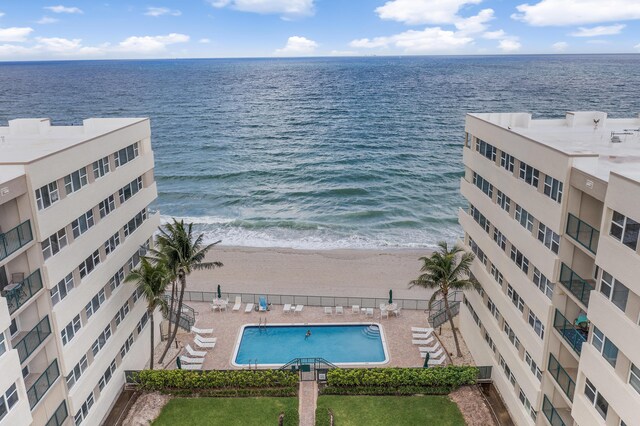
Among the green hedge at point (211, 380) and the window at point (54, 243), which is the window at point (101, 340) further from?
the window at point (54, 243)

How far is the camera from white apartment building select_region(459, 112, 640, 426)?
16.5 metres

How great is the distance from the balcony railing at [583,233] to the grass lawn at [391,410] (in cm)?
1260

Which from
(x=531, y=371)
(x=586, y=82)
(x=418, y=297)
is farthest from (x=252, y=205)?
(x=586, y=82)

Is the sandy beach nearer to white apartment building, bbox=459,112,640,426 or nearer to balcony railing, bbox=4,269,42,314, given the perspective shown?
white apartment building, bbox=459,112,640,426

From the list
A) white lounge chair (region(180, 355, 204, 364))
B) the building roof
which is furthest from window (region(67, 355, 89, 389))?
the building roof

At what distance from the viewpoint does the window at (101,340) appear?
86.3 feet

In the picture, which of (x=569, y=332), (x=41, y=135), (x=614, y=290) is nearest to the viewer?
(x=614, y=290)

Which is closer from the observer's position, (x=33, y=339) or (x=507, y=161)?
(x=33, y=339)

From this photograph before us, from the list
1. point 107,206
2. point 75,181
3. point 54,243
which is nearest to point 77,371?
point 54,243

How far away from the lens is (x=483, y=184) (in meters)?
30.0

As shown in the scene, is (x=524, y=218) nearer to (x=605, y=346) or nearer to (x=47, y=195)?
(x=605, y=346)

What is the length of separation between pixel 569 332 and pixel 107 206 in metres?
23.4

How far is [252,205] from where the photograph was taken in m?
71.6

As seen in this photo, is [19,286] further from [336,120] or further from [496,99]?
[496,99]
